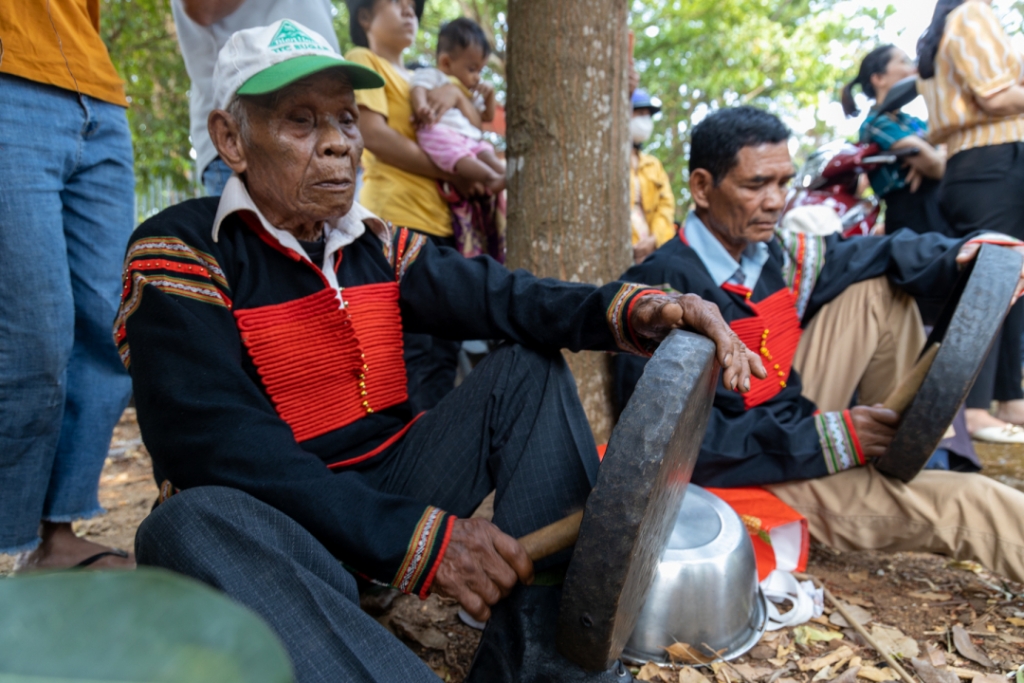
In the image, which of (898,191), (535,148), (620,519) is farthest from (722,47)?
(620,519)

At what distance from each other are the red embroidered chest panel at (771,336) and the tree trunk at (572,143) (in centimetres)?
55

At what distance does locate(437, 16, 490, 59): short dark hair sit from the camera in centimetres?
414

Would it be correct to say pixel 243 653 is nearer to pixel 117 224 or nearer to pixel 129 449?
pixel 117 224

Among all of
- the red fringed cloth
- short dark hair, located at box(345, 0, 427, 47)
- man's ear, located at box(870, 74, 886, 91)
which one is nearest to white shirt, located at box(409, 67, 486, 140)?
short dark hair, located at box(345, 0, 427, 47)

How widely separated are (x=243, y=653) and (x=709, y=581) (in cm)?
180

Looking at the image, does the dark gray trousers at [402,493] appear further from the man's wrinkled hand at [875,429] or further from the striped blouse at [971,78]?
the striped blouse at [971,78]

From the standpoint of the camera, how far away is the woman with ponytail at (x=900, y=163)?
424cm

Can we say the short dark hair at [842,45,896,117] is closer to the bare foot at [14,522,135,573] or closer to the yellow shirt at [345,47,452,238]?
the yellow shirt at [345,47,452,238]

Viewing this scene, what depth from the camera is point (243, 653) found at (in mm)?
395

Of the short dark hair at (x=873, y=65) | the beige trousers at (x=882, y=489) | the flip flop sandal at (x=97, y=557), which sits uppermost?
the short dark hair at (x=873, y=65)

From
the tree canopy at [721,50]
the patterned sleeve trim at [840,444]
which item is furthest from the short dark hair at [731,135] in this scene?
the tree canopy at [721,50]

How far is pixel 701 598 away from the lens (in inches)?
77.5

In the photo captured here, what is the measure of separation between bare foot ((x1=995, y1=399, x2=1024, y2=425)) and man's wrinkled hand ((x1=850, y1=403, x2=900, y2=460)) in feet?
6.10

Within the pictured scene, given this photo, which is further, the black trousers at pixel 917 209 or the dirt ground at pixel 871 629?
the black trousers at pixel 917 209
